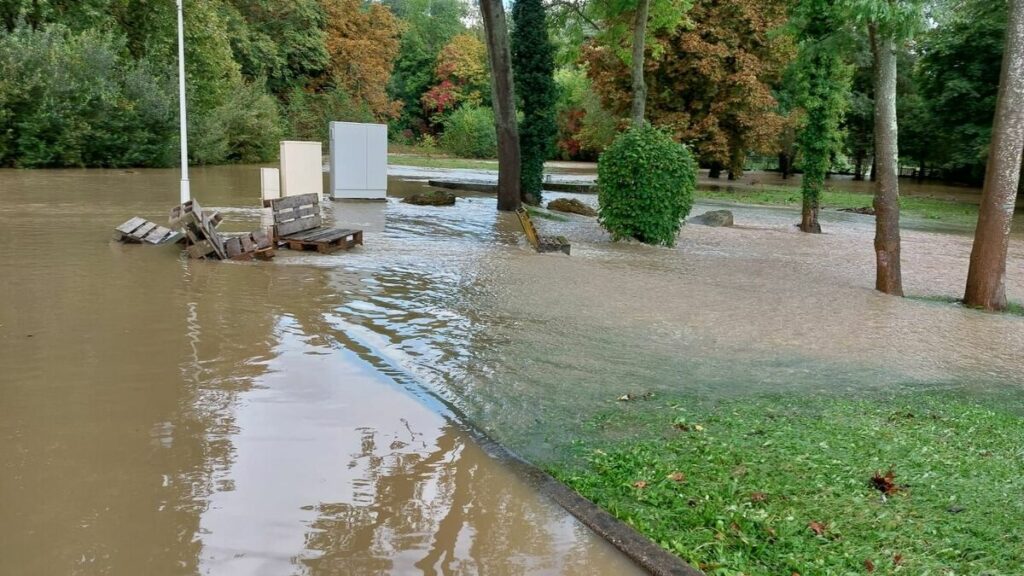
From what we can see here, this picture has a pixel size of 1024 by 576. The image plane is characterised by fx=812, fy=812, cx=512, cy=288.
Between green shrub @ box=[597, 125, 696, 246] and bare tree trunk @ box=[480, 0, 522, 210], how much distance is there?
592 cm

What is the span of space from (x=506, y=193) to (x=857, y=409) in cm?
1625

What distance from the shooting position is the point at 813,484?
4305mm

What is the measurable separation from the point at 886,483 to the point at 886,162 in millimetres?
8608

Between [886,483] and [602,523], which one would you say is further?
[886,483]

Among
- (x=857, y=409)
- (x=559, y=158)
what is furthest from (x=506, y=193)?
(x=559, y=158)

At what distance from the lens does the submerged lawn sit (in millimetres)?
3611

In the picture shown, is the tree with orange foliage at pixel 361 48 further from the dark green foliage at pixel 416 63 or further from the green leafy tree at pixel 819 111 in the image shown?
the green leafy tree at pixel 819 111

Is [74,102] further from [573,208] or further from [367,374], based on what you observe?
[367,374]

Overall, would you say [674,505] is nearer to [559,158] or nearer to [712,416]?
[712,416]

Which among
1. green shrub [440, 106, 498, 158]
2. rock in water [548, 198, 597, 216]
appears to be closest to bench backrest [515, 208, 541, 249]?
rock in water [548, 198, 597, 216]

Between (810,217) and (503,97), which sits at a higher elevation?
(503,97)

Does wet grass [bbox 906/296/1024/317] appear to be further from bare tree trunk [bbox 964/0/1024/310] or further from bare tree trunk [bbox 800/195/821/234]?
bare tree trunk [bbox 800/195/821/234]

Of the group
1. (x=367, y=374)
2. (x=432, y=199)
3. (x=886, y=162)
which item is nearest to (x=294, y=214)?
(x=367, y=374)

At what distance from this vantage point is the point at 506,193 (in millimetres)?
21531
